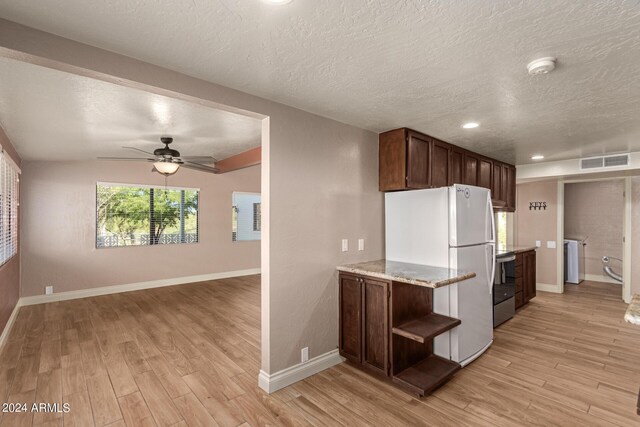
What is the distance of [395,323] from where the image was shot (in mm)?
2562

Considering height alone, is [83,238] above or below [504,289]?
above

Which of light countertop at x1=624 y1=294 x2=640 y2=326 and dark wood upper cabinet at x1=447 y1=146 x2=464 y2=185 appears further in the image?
dark wood upper cabinet at x1=447 y1=146 x2=464 y2=185

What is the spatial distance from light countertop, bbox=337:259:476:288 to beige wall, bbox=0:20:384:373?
21 centimetres

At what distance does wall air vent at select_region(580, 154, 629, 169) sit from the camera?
4230 millimetres

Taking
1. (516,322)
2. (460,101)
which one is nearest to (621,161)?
(516,322)

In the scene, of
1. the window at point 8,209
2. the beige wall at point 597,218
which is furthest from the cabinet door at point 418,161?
the beige wall at point 597,218

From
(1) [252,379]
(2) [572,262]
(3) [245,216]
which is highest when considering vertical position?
(3) [245,216]

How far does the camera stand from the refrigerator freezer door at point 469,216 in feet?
9.25

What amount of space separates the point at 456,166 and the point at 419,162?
0.87 m

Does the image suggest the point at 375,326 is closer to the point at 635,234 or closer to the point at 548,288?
the point at 548,288

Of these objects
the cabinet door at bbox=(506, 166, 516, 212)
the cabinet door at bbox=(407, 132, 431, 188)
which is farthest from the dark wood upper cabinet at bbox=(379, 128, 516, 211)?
the cabinet door at bbox=(506, 166, 516, 212)

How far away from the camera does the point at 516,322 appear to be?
4.11m

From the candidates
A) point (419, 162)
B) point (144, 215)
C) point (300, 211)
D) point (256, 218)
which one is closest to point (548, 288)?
point (419, 162)

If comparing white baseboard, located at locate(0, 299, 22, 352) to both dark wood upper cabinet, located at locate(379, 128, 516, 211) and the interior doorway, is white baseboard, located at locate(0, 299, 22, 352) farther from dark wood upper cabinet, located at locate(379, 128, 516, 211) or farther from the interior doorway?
the interior doorway
